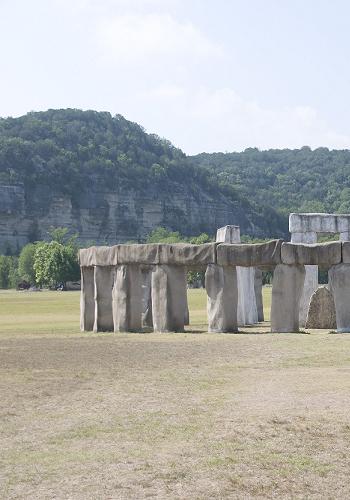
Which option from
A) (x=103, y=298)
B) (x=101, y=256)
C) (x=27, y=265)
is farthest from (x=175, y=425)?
(x=27, y=265)

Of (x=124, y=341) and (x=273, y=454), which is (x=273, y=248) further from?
(x=273, y=454)

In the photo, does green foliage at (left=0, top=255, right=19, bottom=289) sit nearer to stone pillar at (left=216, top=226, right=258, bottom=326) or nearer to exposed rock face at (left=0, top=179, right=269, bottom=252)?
exposed rock face at (left=0, top=179, right=269, bottom=252)

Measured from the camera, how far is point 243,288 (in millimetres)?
29453

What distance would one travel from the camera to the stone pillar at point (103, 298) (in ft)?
80.8

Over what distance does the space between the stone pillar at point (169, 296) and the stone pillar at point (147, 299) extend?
4138mm

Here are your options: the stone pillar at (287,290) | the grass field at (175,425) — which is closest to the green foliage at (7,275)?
the stone pillar at (287,290)

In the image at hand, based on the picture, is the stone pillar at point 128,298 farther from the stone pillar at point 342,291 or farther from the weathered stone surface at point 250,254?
the stone pillar at point 342,291

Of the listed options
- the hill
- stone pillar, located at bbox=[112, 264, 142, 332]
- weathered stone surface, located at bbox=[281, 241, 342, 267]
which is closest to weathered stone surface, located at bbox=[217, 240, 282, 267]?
weathered stone surface, located at bbox=[281, 241, 342, 267]

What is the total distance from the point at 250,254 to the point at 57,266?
213 ft

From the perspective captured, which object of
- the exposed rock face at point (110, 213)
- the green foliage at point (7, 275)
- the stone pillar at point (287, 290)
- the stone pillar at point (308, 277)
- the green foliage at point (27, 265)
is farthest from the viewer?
the exposed rock face at point (110, 213)

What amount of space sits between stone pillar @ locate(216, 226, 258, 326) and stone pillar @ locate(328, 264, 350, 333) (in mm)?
6636

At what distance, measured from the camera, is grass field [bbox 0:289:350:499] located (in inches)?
271

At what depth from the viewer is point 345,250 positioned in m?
21.8

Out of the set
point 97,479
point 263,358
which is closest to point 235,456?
point 97,479
